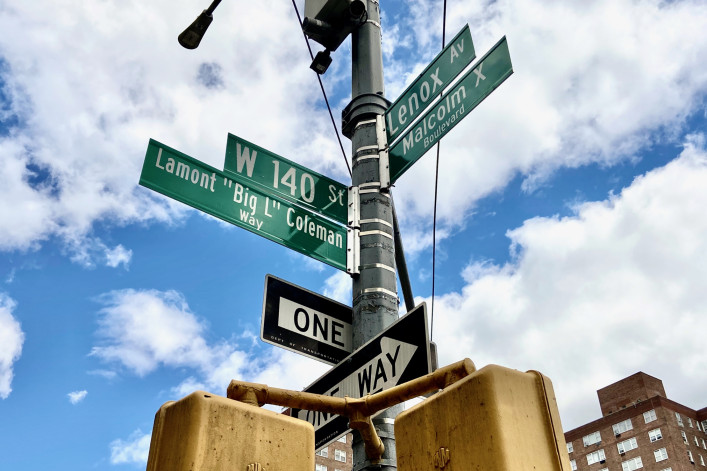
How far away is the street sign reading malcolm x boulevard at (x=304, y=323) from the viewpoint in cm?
400

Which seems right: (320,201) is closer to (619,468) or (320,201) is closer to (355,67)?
(355,67)

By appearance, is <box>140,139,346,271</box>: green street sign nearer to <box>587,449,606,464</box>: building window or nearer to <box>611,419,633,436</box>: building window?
<box>611,419,633,436</box>: building window

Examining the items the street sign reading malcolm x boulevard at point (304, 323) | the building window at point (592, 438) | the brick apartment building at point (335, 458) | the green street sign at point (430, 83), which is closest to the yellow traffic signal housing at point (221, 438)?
the street sign reading malcolm x boulevard at point (304, 323)

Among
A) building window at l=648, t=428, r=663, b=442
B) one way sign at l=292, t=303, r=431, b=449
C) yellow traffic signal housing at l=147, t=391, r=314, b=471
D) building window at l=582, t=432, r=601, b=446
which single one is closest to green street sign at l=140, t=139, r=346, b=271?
one way sign at l=292, t=303, r=431, b=449

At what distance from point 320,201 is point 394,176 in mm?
626

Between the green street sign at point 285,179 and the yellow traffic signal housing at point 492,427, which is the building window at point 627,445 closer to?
the green street sign at point 285,179

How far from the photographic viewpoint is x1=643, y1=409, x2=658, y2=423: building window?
76062mm

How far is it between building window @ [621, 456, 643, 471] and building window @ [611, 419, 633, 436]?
3473 mm

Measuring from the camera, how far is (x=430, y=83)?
4793 mm

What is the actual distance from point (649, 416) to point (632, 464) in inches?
249

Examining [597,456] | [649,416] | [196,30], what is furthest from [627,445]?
[196,30]

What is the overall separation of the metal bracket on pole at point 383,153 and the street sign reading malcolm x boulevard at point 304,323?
40.5 inches

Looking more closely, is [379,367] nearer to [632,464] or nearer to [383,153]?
[383,153]

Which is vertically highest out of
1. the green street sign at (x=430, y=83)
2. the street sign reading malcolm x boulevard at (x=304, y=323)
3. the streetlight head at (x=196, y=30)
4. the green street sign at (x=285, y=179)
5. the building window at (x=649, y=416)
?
the building window at (x=649, y=416)
